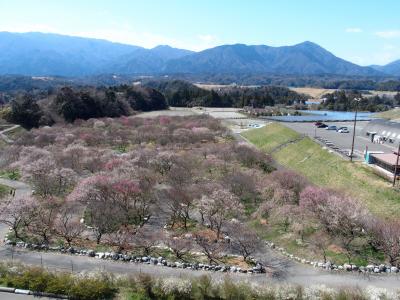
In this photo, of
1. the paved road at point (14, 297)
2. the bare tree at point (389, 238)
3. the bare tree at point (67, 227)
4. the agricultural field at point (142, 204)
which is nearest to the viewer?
the paved road at point (14, 297)

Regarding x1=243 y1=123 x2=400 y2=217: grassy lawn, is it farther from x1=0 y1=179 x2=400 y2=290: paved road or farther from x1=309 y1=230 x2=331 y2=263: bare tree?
x1=0 y1=179 x2=400 y2=290: paved road

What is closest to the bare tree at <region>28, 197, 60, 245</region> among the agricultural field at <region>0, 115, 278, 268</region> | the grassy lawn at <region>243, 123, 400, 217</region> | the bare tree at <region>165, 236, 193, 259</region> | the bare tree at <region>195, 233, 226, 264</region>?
the agricultural field at <region>0, 115, 278, 268</region>

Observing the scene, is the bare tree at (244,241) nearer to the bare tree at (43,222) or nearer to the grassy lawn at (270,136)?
the bare tree at (43,222)

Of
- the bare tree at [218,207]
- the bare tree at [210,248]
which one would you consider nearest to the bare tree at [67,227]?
the bare tree at [210,248]

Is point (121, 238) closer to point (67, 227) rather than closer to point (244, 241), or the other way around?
point (67, 227)

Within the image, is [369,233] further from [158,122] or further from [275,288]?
[158,122]

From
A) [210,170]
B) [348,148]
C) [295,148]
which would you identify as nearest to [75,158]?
[210,170]
